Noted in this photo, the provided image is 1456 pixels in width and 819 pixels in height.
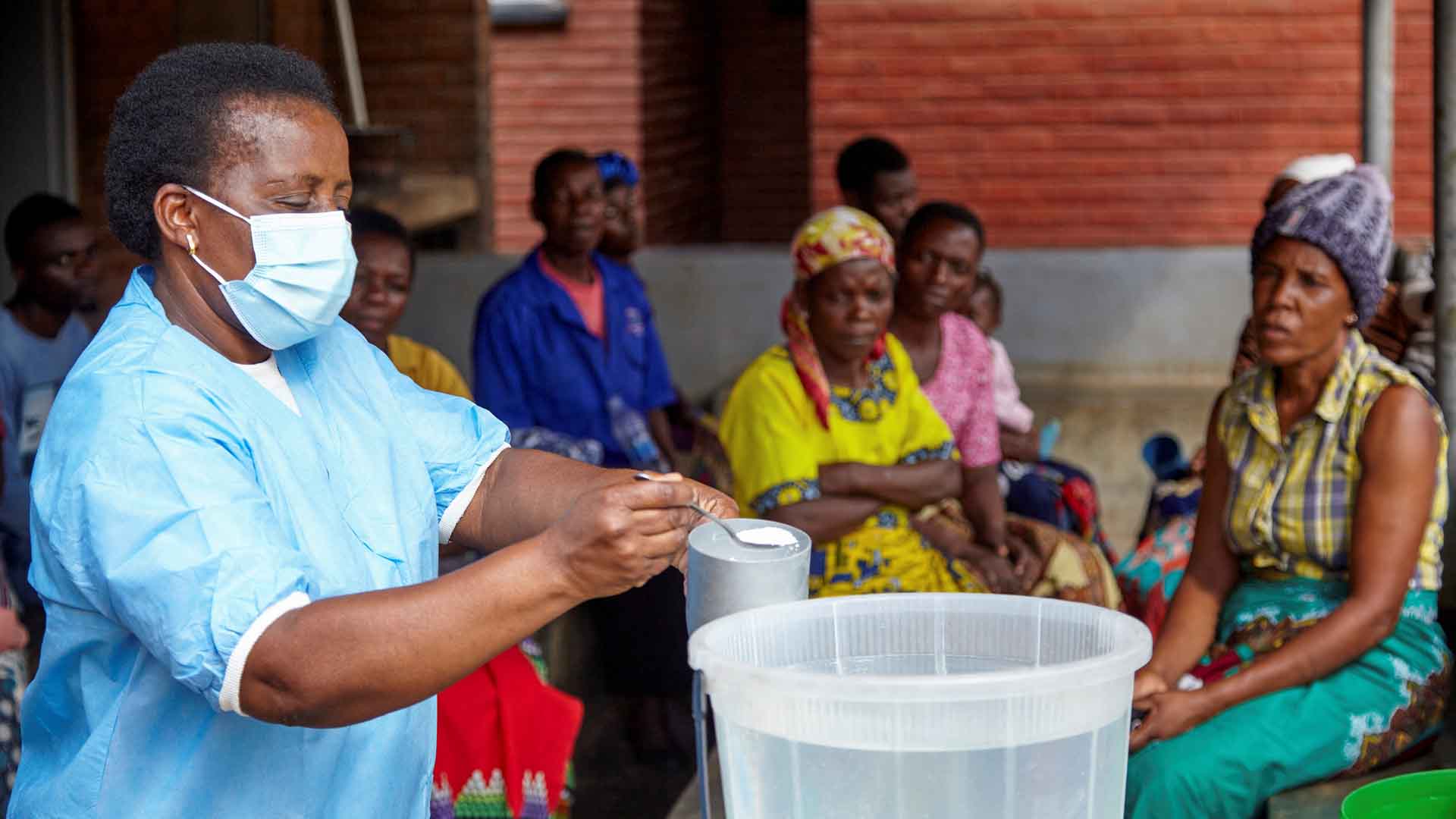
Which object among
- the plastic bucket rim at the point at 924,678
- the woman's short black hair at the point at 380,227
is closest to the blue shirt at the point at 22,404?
the woman's short black hair at the point at 380,227

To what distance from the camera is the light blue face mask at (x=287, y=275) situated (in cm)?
185

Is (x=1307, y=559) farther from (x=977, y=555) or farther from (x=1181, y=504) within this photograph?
(x=1181, y=504)

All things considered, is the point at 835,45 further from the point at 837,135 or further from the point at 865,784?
the point at 865,784

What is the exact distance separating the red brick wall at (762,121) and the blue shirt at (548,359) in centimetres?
688

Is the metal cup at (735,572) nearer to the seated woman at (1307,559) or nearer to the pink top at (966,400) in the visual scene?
the seated woman at (1307,559)

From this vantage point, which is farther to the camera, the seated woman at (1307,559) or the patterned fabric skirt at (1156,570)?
the patterned fabric skirt at (1156,570)

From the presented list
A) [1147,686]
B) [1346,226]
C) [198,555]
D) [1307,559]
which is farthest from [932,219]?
[198,555]

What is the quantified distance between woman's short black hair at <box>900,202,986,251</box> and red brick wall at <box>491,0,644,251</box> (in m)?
5.89

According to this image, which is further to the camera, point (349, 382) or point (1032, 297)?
point (1032, 297)

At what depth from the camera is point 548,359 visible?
206 inches

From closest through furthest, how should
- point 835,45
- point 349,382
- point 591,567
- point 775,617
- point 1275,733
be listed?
point 591,567 → point 775,617 → point 349,382 → point 1275,733 → point 835,45

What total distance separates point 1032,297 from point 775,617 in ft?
20.1

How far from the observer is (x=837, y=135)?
8.50 metres

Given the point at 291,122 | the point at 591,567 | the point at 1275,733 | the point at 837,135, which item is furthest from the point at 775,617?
the point at 837,135
